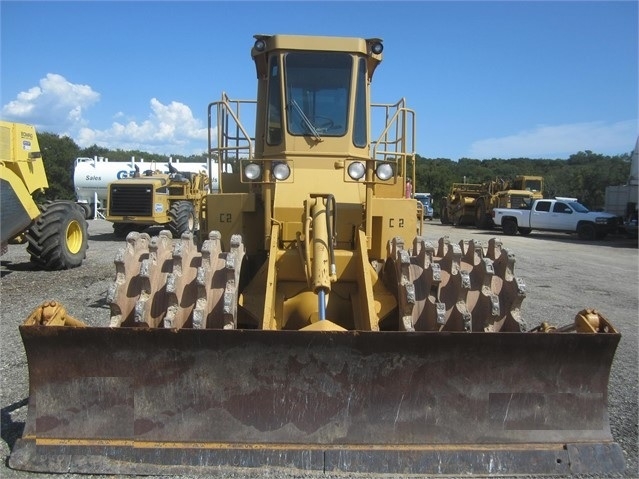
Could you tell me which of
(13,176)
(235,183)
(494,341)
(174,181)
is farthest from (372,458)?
(174,181)

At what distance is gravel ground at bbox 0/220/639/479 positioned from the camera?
462cm

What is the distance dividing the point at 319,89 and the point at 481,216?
103ft

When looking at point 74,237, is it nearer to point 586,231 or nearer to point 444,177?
point 586,231

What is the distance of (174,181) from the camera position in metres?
21.4

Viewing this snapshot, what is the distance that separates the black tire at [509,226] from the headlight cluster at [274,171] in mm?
27739

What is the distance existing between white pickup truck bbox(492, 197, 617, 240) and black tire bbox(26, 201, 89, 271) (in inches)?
926

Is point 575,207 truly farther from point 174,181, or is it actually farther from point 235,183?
point 235,183

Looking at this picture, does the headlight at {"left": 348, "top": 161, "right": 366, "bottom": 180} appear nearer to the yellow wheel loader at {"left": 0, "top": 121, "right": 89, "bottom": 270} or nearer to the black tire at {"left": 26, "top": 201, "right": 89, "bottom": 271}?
the yellow wheel loader at {"left": 0, "top": 121, "right": 89, "bottom": 270}

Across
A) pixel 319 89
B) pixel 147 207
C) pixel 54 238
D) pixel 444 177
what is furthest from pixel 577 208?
pixel 444 177

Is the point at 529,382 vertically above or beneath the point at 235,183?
beneath

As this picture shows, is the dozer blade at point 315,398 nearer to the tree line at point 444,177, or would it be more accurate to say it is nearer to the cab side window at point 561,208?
the cab side window at point 561,208

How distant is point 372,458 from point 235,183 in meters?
3.83

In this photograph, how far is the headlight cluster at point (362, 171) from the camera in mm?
5441

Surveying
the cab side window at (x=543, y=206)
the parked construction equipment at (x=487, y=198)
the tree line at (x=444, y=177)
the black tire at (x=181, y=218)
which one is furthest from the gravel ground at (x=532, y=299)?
the tree line at (x=444, y=177)
